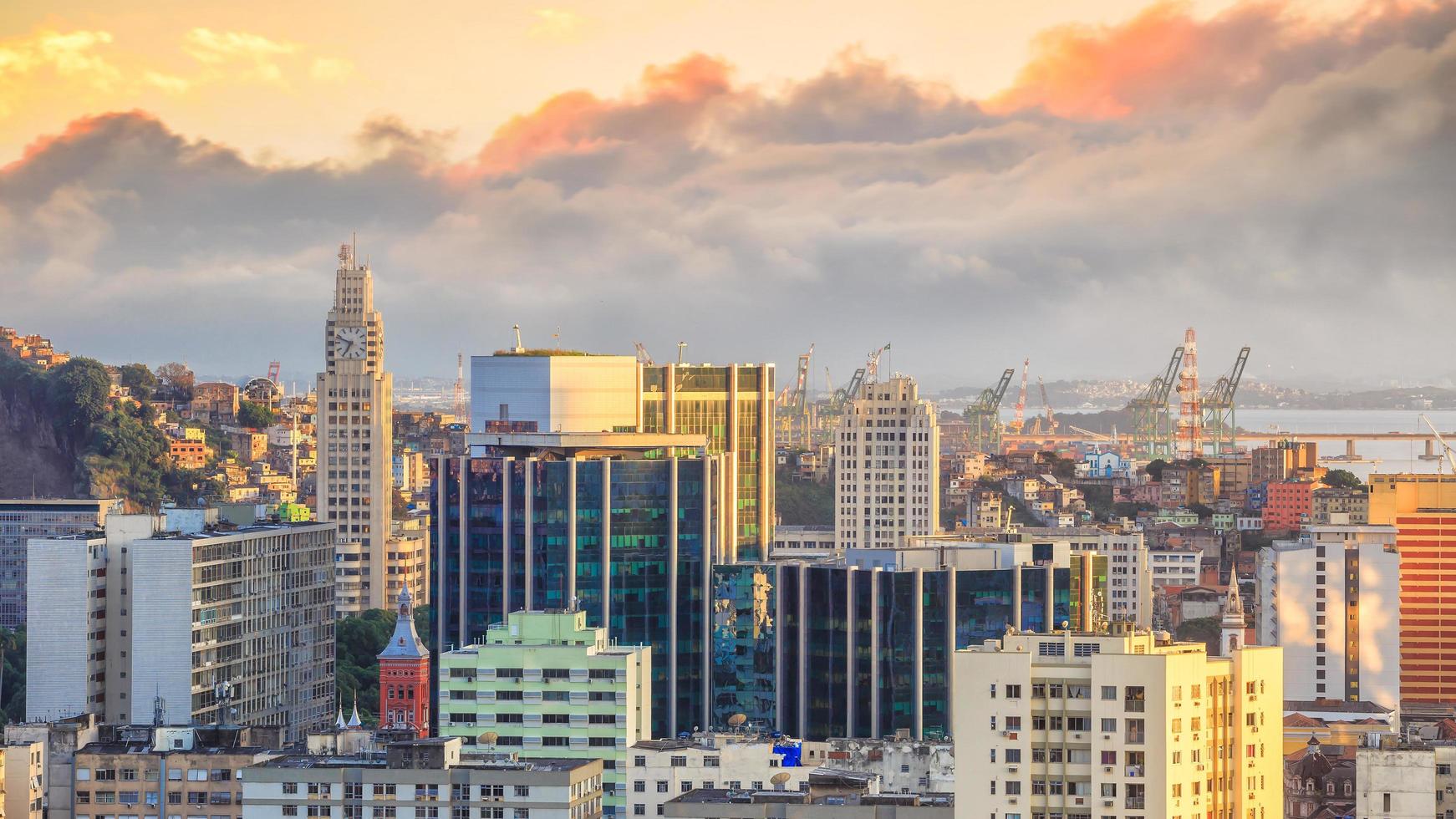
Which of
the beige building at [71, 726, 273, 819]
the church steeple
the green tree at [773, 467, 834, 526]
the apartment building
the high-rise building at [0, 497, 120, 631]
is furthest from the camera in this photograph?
the green tree at [773, 467, 834, 526]

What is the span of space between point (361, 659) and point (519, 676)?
136ft

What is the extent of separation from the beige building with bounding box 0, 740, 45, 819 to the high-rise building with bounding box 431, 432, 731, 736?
2199 cm

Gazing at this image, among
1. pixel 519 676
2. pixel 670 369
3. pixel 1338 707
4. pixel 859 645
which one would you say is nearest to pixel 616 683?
pixel 519 676

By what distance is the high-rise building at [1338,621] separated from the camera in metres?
118

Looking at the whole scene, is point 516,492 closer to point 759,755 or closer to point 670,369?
point 759,755

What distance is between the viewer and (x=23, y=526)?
140 meters

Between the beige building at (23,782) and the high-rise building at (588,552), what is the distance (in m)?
22.0

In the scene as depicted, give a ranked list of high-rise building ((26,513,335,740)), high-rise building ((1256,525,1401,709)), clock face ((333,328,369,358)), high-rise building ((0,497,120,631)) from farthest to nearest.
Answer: clock face ((333,328,369,358))
high-rise building ((0,497,120,631))
high-rise building ((1256,525,1401,709))
high-rise building ((26,513,335,740))

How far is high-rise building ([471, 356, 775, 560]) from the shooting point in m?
95.4

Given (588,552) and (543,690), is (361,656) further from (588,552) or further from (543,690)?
(543,690)

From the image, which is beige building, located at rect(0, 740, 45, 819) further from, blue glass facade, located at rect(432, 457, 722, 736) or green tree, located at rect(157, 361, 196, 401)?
green tree, located at rect(157, 361, 196, 401)

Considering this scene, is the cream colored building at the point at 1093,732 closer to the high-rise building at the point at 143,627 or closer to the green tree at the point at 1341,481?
the high-rise building at the point at 143,627

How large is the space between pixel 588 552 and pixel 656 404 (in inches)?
1399

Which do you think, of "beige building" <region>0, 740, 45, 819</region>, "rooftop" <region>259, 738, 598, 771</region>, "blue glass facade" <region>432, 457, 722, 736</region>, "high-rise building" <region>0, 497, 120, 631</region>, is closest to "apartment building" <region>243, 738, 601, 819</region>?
"rooftop" <region>259, 738, 598, 771</region>
